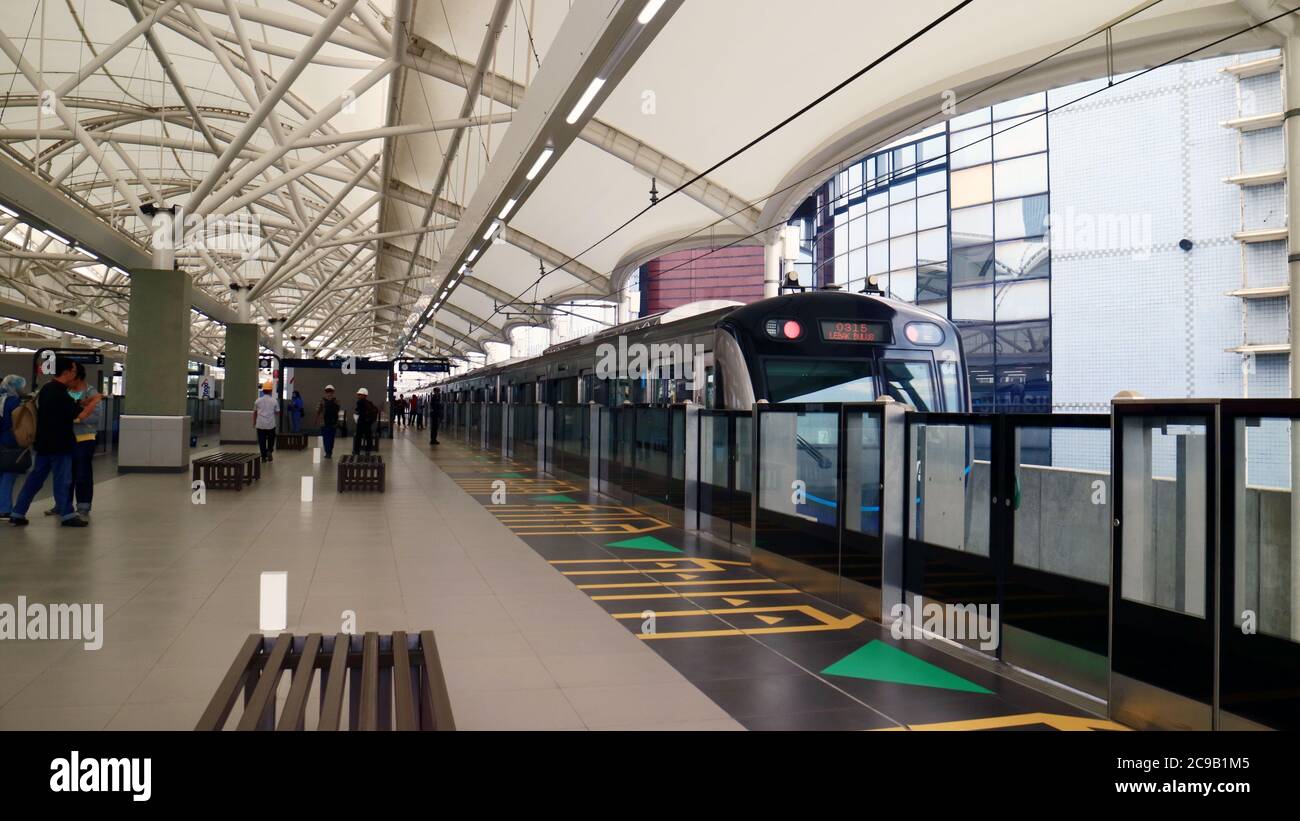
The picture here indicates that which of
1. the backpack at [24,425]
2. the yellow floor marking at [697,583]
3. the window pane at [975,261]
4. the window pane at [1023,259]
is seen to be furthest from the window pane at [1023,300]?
the backpack at [24,425]

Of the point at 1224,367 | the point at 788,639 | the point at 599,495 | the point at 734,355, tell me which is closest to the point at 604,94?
the point at 734,355

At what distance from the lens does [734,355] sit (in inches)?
444

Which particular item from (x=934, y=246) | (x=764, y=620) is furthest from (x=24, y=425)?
(x=934, y=246)

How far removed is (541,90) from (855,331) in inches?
197

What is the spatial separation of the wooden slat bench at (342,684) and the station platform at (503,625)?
656mm

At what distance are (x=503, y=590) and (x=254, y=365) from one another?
24.0 m

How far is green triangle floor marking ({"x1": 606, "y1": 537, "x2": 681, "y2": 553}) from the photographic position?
9922 mm

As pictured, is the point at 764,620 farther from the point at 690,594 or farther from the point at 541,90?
the point at 541,90

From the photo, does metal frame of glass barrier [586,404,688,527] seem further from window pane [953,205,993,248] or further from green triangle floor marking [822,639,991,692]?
window pane [953,205,993,248]

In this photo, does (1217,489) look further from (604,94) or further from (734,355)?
(734,355)

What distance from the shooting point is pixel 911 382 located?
11453 millimetres

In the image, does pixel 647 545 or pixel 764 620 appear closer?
pixel 764 620
